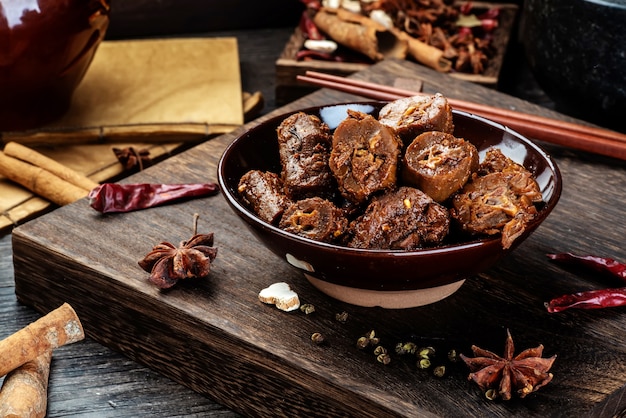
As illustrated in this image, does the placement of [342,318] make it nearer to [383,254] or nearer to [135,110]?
A: [383,254]

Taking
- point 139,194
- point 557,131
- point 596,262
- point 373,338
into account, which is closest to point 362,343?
point 373,338

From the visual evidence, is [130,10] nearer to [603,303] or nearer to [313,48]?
[313,48]

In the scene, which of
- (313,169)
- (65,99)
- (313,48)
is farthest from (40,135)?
(313,169)

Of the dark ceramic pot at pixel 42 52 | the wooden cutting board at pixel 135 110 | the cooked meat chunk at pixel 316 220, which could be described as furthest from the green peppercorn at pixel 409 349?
the dark ceramic pot at pixel 42 52

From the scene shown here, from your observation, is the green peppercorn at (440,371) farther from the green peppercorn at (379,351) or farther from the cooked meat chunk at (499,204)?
the cooked meat chunk at (499,204)

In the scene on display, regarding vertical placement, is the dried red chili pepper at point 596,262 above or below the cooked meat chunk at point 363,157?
below

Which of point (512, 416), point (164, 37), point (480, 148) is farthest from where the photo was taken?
point (164, 37)

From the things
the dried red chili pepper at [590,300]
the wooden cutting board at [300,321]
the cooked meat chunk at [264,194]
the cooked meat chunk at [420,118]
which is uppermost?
the cooked meat chunk at [420,118]
